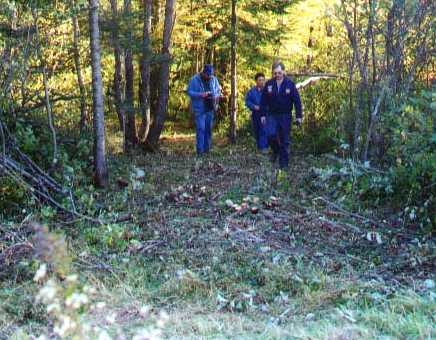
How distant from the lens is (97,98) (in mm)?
9289

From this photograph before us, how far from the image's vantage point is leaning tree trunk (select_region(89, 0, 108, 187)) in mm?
9070

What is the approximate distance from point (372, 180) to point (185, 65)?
10755mm

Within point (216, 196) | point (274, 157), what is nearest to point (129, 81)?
point (274, 157)

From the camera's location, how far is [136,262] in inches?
256

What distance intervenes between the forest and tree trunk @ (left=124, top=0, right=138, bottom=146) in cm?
4

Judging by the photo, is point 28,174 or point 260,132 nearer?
point 28,174

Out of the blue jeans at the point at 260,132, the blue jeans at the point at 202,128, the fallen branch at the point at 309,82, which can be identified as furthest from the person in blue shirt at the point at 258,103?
the fallen branch at the point at 309,82

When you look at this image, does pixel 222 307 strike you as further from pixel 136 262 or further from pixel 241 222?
pixel 241 222

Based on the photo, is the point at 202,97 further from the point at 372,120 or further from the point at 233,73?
the point at 372,120

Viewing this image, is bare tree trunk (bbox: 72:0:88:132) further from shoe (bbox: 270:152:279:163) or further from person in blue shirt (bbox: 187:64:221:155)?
shoe (bbox: 270:152:279:163)

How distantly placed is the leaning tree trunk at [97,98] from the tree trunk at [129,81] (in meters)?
2.67

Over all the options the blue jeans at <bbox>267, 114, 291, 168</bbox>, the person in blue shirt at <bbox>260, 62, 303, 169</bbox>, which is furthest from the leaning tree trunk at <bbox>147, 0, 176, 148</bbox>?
the blue jeans at <bbox>267, 114, 291, 168</bbox>

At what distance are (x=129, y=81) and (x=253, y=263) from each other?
28.7 ft

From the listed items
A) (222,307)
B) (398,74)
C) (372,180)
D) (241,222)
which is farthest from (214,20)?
(222,307)
